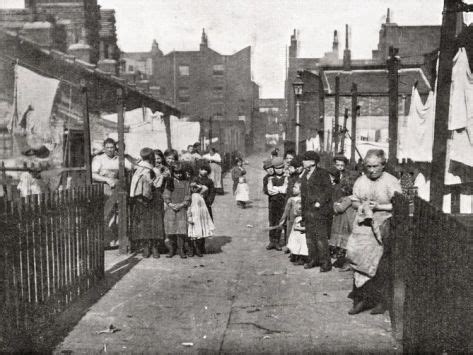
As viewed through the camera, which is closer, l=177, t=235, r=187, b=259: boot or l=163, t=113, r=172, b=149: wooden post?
l=177, t=235, r=187, b=259: boot

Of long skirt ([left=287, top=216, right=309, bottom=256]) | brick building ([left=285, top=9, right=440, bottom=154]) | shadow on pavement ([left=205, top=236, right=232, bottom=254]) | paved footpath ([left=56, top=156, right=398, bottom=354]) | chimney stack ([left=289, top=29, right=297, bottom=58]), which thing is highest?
chimney stack ([left=289, top=29, right=297, bottom=58])

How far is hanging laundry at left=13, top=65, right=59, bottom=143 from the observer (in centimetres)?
1203

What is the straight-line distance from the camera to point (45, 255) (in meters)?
4.97

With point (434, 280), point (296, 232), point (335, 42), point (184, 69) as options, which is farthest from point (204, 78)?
point (434, 280)

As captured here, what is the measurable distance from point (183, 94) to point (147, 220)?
191 ft

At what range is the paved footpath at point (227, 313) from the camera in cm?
487

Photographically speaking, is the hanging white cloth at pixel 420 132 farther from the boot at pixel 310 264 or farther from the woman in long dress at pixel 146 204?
the woman in long dress at pixel 146 204

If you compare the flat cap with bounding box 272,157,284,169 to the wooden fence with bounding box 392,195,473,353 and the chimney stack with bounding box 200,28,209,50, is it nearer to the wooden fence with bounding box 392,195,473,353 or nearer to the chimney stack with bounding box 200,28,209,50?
the wooden fence with bounding box 392,195,473,353

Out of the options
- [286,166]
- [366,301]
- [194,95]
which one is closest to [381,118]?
[286,166]

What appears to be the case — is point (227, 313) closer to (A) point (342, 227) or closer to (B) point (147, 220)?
(A) point (342, 227)

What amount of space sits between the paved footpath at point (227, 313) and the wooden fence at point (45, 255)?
15.7 inches

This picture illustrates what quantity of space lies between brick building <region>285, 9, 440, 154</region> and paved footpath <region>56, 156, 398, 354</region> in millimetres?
18535

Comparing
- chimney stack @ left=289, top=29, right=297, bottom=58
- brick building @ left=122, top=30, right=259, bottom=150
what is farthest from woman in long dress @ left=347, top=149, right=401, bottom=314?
chimney stack @ left=289, top=29, right=297, bottom=58

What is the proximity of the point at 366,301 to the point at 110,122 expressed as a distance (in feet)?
42.4
